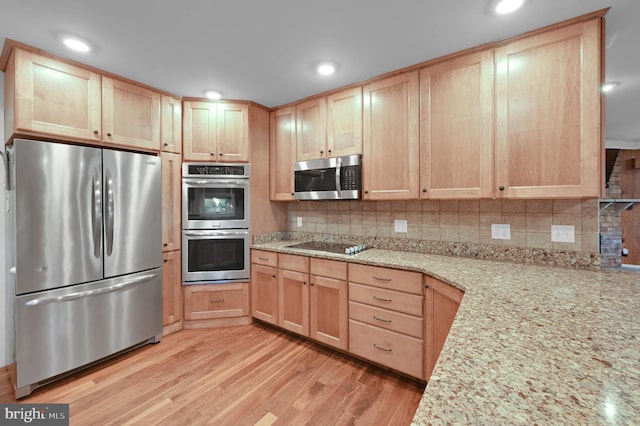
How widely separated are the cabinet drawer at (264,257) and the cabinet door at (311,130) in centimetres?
102

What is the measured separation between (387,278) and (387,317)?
0.29 m

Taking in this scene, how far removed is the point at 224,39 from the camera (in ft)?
5.94

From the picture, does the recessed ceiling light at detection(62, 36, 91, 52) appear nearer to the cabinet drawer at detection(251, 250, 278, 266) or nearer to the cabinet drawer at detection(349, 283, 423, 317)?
the cabinet drawer at detection(251, 250, 278, 266)

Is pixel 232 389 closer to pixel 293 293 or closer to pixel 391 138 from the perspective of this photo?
pixel 293 293

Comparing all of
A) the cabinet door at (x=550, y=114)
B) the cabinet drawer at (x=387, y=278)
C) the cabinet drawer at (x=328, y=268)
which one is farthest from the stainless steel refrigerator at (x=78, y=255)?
the cabinet door at (x=550, y=114)

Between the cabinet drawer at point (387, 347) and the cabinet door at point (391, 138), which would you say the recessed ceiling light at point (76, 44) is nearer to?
the cabinet door at point (391, 138)

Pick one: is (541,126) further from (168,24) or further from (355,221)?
(168,24)

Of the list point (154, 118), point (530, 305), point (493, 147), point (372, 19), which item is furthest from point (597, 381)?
point (154, 118)

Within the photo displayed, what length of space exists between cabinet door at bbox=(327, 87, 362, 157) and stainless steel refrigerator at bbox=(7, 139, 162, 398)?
1634mm

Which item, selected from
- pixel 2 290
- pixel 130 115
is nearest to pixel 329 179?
pixel 130 115

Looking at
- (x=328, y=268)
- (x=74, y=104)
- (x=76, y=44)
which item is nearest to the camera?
(x=76, y=44)

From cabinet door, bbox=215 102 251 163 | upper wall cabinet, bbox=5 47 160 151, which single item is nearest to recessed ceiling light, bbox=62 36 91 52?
upper wall cabinet, bbox=5 47 160 151

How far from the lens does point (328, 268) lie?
7.68 feet

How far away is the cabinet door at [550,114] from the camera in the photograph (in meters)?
1.56
